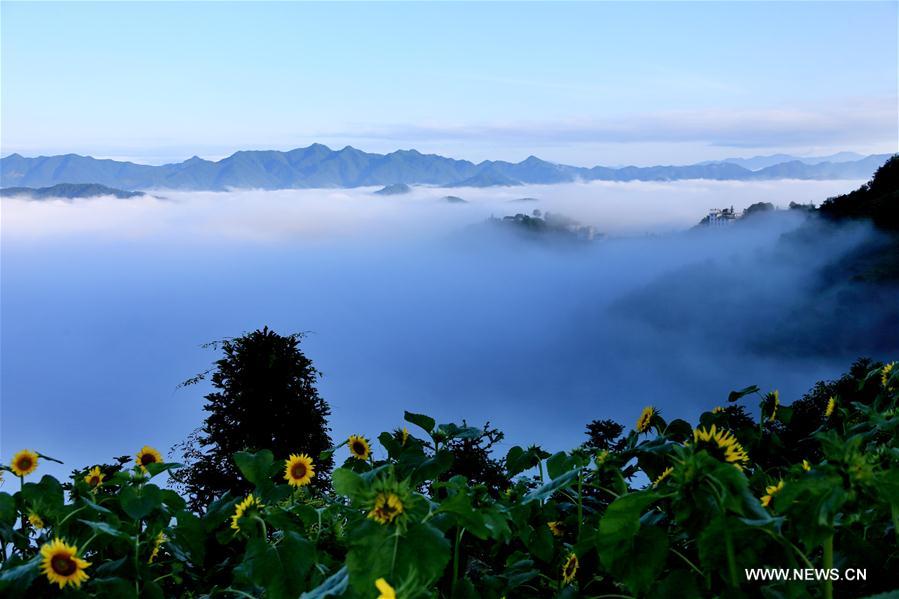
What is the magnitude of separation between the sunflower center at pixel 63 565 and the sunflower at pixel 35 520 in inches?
Result: 10.9

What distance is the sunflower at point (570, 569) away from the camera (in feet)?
4.06

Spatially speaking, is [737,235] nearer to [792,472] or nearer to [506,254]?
[506,254]

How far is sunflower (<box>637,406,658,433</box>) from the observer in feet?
5.60

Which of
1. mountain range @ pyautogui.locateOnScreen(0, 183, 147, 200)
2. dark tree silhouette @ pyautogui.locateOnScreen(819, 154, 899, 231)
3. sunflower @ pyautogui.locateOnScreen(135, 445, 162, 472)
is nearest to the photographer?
sunflower @ pyautogui.locateOnScreen(135, 445, 162, 472)

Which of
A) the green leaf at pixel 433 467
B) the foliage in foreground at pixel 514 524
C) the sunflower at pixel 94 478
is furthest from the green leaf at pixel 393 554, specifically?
the sunflower at pixel 94 478

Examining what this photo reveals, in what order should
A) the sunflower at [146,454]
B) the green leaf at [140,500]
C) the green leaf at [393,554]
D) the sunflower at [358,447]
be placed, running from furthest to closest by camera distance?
the sunflower at [146,454]
the sunflower at [358,447]
the green leaf at [140,500]
the green leaf at [393,554]

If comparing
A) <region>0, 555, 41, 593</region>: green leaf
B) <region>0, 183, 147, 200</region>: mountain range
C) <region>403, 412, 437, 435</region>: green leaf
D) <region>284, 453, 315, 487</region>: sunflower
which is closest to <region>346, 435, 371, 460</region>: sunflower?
<region>403, 412, 437, 435</region>: green leaf

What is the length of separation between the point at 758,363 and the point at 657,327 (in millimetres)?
34843

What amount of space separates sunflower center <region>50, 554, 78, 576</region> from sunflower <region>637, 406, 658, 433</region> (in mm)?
1075

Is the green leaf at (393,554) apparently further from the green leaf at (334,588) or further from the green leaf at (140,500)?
the green leaf at (140,500)

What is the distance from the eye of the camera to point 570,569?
1.26 metres

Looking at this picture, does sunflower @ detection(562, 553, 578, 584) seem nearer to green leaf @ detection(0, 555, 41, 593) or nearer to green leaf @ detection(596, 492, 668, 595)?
green leaf @ detection(596, 492, 668, 595)

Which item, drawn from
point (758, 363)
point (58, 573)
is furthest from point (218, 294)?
point (58, 573)

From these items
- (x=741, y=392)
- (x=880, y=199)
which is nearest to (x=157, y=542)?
(x=741, y=392)
